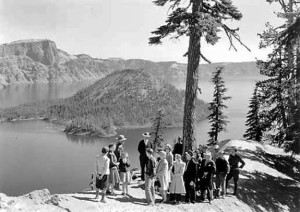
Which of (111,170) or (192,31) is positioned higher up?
(192,31)

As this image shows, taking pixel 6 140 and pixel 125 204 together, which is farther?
pixel 6 140

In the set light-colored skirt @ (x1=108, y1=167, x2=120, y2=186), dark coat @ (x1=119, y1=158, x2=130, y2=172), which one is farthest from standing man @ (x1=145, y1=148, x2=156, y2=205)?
light-colored skirt @ (x1=108, y1=167, x2=120, y2=186)

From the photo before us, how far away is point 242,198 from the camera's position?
41.6 feet

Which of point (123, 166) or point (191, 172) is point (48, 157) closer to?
point (123, 166)

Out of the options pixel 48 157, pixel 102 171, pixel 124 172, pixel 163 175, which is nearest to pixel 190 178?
pixel 163 175

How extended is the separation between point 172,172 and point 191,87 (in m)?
3.59

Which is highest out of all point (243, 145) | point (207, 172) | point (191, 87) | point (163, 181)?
point (191, 87)

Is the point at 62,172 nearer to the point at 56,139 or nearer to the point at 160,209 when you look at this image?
the point at 56,139

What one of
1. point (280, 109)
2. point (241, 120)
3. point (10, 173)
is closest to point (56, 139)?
point (10, 173)

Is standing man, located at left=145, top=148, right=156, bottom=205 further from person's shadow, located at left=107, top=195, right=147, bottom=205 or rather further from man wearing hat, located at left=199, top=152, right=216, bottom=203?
man wearing hat, located at left=199, top=152, right=216, bottom=203

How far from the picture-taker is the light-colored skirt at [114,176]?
11.4 meters

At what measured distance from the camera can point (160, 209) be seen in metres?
10.5

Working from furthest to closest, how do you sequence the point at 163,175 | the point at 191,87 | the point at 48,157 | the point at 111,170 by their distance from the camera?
1. the point at 48,157
2. the point at 191,87
3. the point at 111,170
4. the point at 163,175

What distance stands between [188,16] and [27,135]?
533ft
